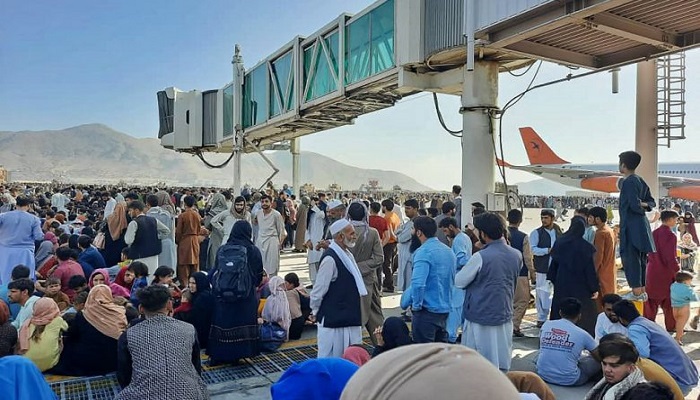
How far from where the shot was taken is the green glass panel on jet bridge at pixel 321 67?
995 centimetres

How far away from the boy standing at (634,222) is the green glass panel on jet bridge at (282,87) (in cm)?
804

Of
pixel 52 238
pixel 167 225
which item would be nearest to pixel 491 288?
pixel 167 225

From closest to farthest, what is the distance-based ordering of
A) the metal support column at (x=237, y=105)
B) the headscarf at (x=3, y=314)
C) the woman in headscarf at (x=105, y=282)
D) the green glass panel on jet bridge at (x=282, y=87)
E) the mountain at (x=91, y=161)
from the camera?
the headscarf at (x=3, y=314) < the woman in headscarf at (x=105, y=282) < the green glass panel on jet bridge at (x=282, y=87) < the metal support column at (x=237, y=105) < the mountain at (x=91, y=161)

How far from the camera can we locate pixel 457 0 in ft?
21.9

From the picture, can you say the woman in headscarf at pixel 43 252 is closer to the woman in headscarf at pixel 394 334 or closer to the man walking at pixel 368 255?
the man walking at pixel 368 255

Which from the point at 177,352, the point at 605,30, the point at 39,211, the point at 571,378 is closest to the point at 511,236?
the point at 571,378

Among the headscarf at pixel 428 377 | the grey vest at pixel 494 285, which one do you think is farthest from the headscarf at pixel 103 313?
the headscarf at pixel 428 377

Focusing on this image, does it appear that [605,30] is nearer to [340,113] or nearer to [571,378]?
[571,378]

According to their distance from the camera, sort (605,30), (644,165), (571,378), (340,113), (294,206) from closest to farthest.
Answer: (571,378), (605,30), (644,165), (340,113), (294,206)

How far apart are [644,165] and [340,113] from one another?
6.26 meters

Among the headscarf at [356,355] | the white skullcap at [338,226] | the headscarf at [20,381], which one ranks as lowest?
the headscarf at [356,355]

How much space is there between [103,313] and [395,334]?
297 centimetres

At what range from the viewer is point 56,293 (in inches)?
221

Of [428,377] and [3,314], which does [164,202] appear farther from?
[428,377]
